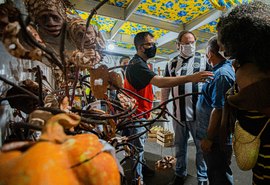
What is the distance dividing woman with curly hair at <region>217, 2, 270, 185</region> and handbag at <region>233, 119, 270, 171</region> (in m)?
0.02

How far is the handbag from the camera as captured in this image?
637 millimetres

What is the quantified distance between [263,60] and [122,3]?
6.17 ft

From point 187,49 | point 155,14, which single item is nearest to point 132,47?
point 155,14

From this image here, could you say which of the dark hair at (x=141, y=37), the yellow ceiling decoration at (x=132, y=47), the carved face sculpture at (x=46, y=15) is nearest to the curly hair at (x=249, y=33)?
the carved face sculpture at (x=46, y=15)

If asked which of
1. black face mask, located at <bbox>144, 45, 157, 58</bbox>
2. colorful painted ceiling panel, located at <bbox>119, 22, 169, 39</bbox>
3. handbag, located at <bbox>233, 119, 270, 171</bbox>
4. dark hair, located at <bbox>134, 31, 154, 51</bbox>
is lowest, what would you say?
handbag, located at <bbox>233, 119, 270, 171</bbox>

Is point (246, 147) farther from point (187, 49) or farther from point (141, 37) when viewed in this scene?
point (187, 49)

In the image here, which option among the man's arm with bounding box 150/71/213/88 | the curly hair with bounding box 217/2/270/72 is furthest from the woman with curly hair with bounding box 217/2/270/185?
the man's arm with bounding box 150/71/213/88

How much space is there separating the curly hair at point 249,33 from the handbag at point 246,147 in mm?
220

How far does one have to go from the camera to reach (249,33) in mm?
588

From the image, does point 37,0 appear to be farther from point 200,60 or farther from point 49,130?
point 200,60

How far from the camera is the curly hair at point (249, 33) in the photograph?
0.57 meters

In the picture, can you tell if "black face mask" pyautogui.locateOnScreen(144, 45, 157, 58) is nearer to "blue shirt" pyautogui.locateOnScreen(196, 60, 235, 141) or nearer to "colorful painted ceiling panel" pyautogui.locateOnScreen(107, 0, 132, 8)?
"blue shirt" pyautogui.locateOnScreen(196, 60, 235, 141)

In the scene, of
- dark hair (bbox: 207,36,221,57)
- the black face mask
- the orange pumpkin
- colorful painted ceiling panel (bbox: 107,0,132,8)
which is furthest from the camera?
colorful painted ceiling panel (bbox: 107,0,132,8)

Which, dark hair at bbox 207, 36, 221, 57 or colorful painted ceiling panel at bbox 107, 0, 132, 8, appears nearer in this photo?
dark hair at bbox 207, 36, 221, 57
